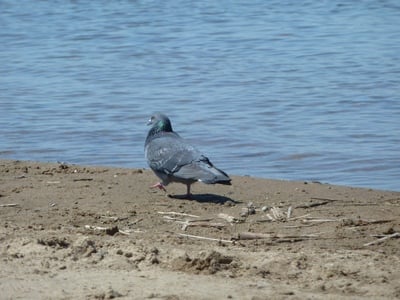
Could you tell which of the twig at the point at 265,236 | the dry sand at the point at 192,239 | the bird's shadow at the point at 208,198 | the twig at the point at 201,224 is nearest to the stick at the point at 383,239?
the dry sand at the point at 192,239

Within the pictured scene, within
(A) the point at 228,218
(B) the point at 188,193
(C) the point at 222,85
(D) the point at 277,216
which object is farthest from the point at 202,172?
(C) the point at 222,85

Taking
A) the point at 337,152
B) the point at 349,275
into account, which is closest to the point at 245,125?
the point at 337,152

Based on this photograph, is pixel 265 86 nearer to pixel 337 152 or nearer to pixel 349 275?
pixel 337 152

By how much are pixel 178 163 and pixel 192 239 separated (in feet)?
5.15

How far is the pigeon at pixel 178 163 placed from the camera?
8469 mm

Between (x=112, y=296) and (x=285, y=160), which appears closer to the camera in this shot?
(x=112, y=296)

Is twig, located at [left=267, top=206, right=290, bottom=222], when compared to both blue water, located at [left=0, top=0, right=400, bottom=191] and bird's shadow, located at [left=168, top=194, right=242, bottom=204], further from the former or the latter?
blue water, located at [left=0, top=0, right=400, bottom=191]

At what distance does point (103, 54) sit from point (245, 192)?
9.11 metres

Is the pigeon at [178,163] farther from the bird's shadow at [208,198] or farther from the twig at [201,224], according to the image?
the twig at [201,224]

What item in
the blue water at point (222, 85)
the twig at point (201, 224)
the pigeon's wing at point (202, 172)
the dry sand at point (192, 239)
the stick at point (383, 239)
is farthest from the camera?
the blue water at point (222, 85)

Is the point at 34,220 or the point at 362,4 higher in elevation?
the point at 34,220

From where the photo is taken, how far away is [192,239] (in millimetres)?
7223

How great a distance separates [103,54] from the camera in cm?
1777

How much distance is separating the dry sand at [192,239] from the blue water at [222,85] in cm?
144
